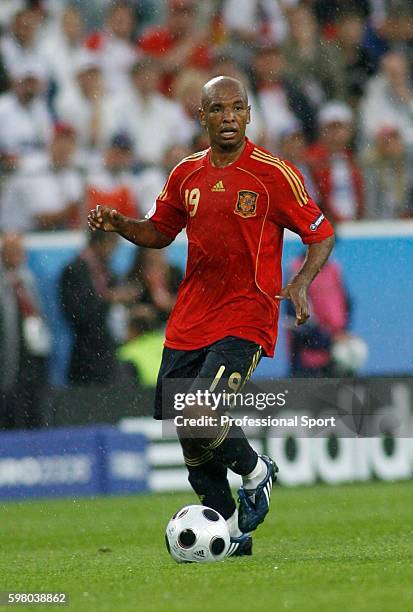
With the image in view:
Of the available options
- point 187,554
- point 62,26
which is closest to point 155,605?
point 187,554

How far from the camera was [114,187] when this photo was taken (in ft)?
44.7

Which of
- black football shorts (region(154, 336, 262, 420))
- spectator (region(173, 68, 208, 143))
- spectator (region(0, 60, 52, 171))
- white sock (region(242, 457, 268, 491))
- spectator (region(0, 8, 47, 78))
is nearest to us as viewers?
black football shorts (region(154, 336, 262, 420))

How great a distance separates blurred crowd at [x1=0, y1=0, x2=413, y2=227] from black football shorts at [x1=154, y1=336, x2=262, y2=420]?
6.03m

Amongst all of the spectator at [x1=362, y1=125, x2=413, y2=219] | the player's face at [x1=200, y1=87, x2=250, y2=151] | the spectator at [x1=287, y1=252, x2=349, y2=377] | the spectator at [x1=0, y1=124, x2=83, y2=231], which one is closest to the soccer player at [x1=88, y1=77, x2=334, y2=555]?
the player's face at [x1=200, y1=87, x2=250, y2=151]

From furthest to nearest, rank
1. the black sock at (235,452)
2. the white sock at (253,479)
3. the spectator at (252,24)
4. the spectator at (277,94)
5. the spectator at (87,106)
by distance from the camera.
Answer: the spectator at (252,24)
the spectator at (277,94)
the spectator at (87,106)
the white sock at (253,479)
the black sock at (235,452)

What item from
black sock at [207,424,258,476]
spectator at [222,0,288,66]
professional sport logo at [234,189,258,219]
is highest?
spectator at [222,0,288,66]

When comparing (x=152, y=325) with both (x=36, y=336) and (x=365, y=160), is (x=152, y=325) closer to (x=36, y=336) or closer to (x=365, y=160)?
(x=36, y=336)

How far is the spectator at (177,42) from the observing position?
15.8m

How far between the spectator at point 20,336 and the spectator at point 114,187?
0.95m

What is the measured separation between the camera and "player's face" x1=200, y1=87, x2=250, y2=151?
7441 mm

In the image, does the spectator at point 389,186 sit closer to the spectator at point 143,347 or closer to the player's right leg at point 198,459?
the spectator at point 143,347

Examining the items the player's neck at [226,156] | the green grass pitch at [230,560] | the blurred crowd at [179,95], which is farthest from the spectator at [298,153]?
the player's neck at [226,156]

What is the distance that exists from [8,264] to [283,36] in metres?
4.81

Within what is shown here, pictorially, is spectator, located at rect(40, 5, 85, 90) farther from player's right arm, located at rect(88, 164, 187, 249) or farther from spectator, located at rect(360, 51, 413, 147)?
player's right arm, located at rect(88, 164, 187, 249)
